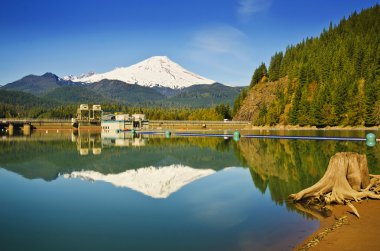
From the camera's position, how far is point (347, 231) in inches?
574

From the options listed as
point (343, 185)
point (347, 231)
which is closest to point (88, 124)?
point (343, 185)

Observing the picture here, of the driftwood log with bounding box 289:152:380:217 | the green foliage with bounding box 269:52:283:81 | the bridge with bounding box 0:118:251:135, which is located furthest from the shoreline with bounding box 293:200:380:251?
the green foliage with bounding box 269:52:283:81

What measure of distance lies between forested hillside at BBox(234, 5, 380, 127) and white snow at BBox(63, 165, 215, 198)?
8867 centimetres

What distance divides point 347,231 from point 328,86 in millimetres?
120337

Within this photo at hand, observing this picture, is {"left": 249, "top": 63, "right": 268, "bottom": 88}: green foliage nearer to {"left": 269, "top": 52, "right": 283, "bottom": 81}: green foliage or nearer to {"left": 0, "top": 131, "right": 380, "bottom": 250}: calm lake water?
{"left": 269, "top": 52, "right": 283, "bottom": 81}: green foliage

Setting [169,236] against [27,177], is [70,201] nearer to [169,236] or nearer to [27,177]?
[169,236]

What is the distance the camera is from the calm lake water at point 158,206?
575 inches

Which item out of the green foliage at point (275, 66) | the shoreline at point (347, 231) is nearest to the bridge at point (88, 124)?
the green foliage at point (275, 66)

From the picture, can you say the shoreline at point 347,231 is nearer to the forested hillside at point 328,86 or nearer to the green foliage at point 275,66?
the forested hillside at point 328,86

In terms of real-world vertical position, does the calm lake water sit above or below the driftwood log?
below

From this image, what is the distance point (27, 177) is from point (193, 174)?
14.0 meters

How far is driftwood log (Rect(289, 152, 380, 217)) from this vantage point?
1934cm

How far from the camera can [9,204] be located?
69.8ft

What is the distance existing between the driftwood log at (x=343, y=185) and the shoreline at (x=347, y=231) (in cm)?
103
